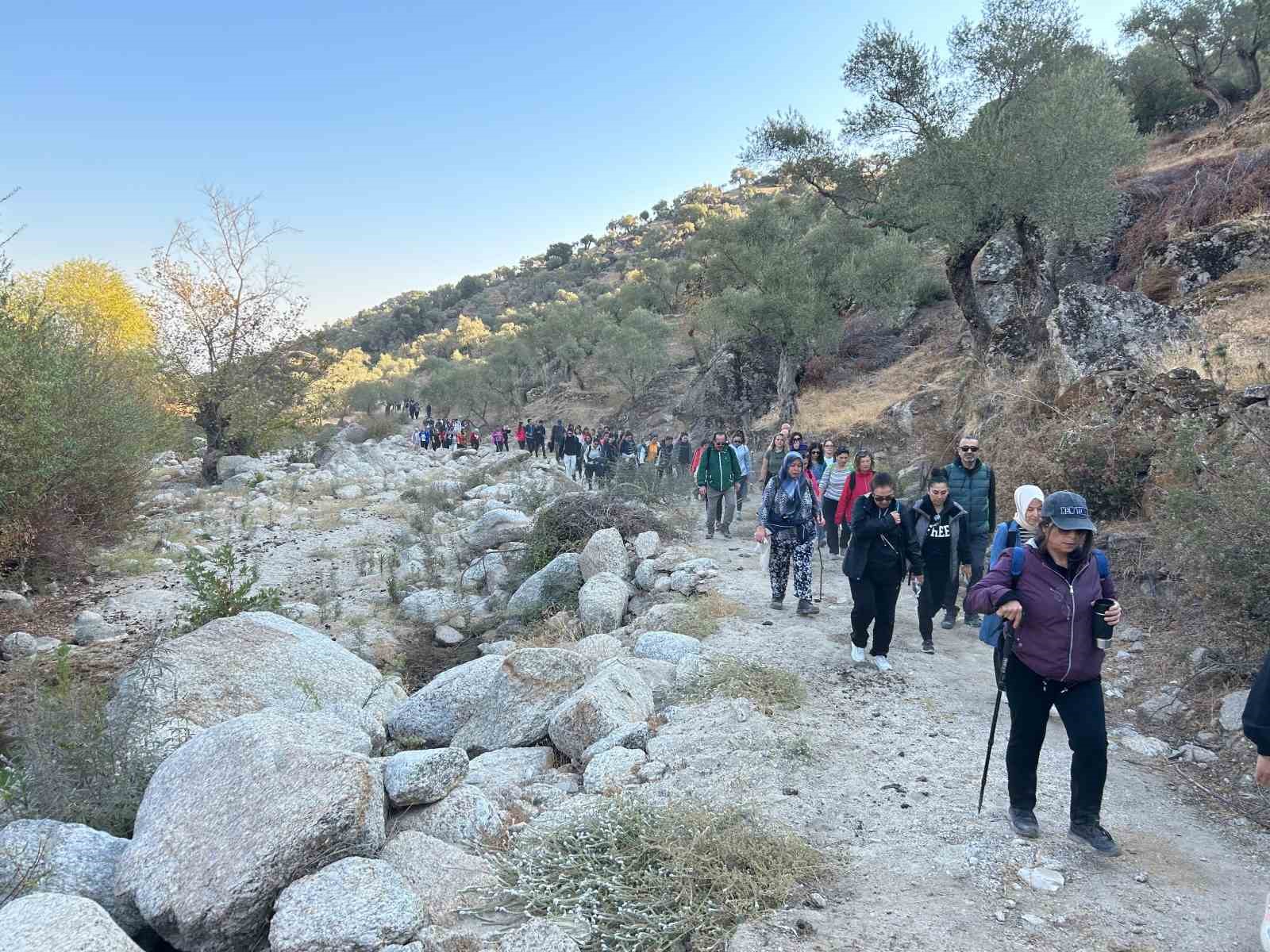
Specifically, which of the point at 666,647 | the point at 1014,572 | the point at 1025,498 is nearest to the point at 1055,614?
the point at 1014,572

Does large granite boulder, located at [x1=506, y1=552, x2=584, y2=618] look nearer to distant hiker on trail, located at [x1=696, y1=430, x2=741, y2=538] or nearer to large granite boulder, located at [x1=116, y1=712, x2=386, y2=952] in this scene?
distant hiker on trail, located at [x1=696, y1=430, x2=741, y2=538]

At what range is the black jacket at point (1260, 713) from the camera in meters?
2.73

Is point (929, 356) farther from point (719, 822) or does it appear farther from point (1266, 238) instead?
point (719, 822)

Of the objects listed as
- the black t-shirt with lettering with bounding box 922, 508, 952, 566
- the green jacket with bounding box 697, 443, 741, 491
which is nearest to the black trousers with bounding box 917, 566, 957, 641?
the black t-shirt with lettering with bounding box 922, 508, 952, 566

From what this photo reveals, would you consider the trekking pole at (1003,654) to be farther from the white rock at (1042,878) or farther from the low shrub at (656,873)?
the low shrub at (656,873)

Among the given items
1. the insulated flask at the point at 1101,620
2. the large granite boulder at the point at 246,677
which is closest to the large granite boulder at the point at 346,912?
the large granite boulder at the point at 246,677

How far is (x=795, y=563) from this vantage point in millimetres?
8297

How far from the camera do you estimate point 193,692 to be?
18.1ft

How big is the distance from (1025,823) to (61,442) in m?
12.3

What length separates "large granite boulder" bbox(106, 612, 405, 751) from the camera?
17.4 feet

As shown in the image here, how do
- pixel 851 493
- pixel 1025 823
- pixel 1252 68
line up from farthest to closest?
pixel 1252 68
pixel 851 493
pixel 1025 823

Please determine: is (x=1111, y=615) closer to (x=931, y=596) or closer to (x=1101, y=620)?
(x=1101, y=620)

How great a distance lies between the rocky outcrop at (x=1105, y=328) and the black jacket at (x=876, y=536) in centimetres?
616

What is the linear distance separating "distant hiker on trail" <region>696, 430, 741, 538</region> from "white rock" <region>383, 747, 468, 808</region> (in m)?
8.28
